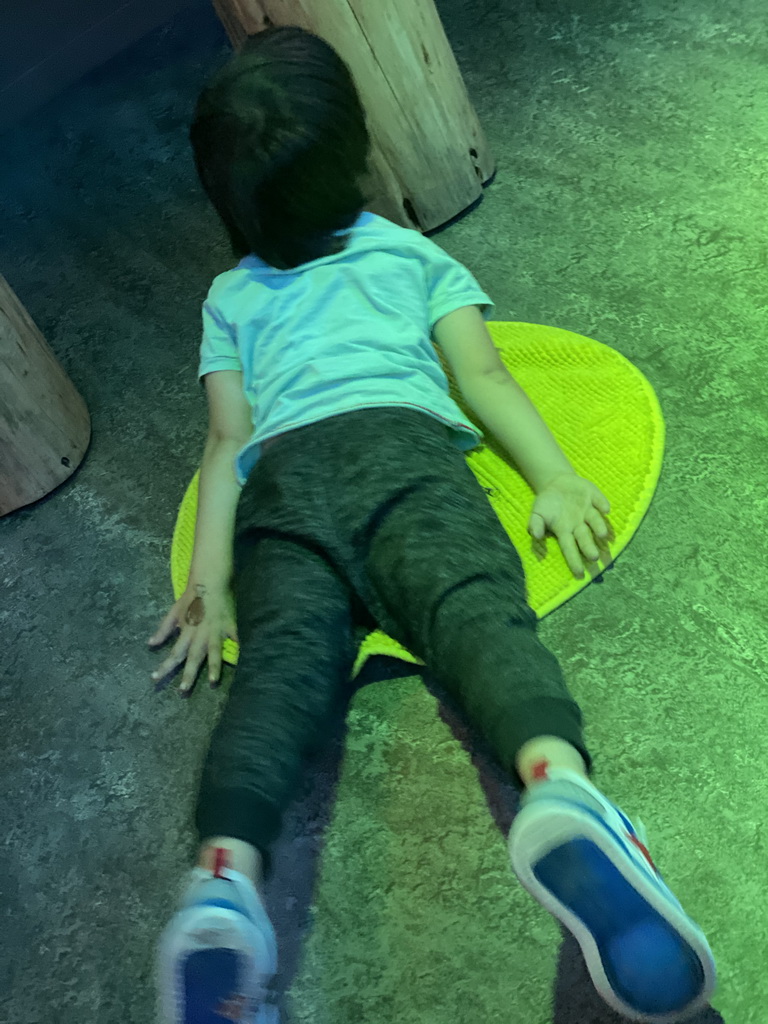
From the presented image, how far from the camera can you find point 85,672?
4.33 feet

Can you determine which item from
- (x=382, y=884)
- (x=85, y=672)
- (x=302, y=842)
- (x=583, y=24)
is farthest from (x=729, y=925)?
(x=583, y=24)

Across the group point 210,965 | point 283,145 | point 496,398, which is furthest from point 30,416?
point 210,965

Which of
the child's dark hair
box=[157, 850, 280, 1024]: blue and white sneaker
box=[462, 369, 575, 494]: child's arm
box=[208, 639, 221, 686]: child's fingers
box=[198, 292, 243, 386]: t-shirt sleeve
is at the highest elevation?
the child's dark hair

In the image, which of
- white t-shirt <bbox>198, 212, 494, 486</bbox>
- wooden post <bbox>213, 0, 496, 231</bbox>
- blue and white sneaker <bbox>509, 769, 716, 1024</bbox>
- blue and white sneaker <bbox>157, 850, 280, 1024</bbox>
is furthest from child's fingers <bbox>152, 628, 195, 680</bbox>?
wooden post <bbox>213, 0, 496, 231</bbox>

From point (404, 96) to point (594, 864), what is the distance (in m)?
1.38

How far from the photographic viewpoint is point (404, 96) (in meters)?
1.62

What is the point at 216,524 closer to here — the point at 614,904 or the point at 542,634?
the point at 542,634

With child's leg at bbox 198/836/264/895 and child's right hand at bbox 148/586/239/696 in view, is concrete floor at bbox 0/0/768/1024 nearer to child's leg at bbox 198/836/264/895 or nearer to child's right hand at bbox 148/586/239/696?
child's right hand at bbox 148/586/239/696

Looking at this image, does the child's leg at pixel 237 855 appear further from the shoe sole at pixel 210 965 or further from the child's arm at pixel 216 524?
the child's arm at pixel 216 524

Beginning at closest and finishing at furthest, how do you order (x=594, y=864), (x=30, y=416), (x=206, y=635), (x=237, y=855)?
1. (x=594, y=864)
2. (x=237, y=855)
3. (x=206, y=635)
4. (x=30, y=416)

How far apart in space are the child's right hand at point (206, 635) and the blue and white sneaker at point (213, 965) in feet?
1.49

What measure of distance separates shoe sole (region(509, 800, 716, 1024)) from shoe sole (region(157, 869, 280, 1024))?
0.24m

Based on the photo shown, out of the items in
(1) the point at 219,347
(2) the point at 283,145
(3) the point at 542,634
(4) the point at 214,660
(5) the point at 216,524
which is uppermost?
(2) the point at 283,145

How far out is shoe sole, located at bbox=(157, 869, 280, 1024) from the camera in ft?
2.47
